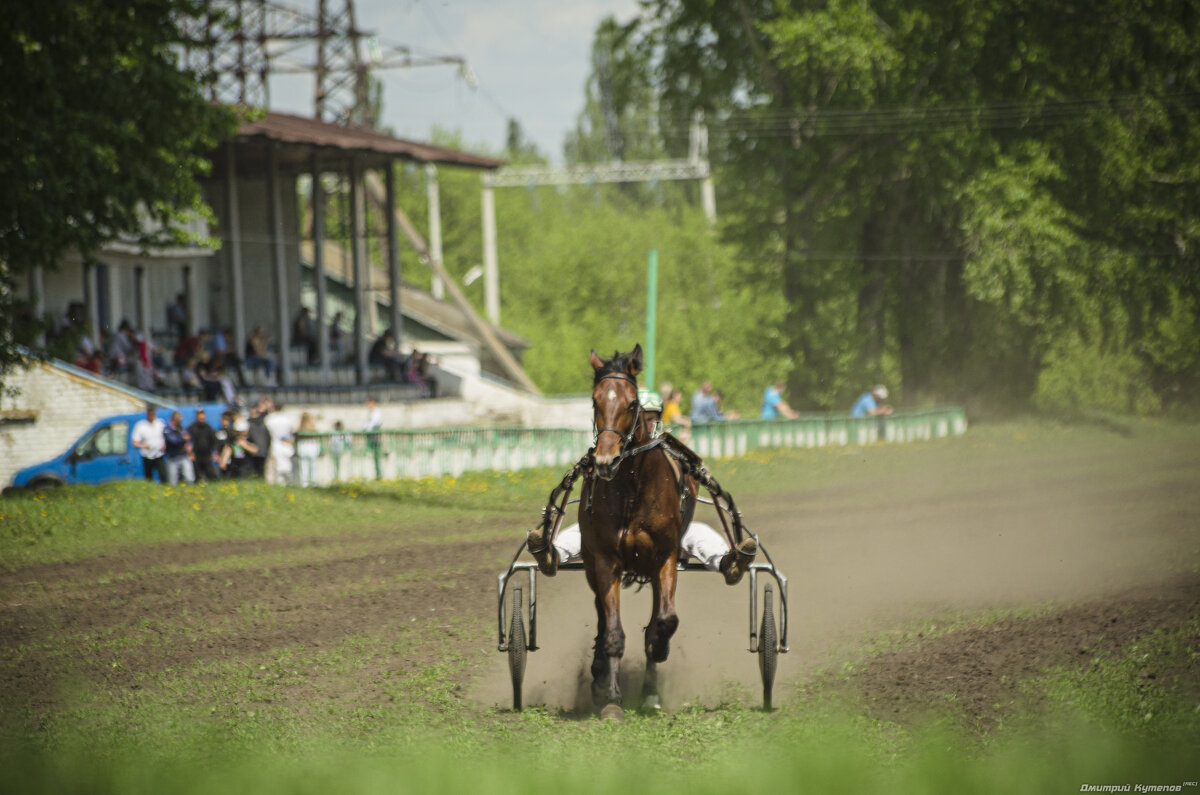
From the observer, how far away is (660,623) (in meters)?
9.06

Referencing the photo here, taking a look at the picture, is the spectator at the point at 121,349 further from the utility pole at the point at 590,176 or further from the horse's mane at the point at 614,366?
the utility pole at the point at 590,176

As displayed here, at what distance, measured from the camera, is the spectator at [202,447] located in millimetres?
23125

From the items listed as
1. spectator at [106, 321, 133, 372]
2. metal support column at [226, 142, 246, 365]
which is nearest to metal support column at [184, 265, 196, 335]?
metal support column at [226, 142, 246, 365]

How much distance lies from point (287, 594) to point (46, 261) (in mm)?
9899

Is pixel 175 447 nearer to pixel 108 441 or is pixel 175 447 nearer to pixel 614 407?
pixel 108 441

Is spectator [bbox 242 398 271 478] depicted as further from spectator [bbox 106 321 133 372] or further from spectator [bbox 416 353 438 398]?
spectator [bbox 416 353 438 398]

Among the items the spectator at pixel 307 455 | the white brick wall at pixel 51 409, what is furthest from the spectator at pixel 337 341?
the spectator at pixel 307 455

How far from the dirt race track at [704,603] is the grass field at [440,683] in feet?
0.18

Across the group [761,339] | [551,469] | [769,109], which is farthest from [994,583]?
[761,339]

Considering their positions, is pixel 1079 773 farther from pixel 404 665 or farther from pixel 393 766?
pixel 404 665

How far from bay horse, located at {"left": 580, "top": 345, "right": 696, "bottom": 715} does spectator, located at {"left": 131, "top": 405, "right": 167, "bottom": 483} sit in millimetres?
15556

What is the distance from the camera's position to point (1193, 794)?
233 inches

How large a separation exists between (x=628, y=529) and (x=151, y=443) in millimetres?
16008

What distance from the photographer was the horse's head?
8.25m
